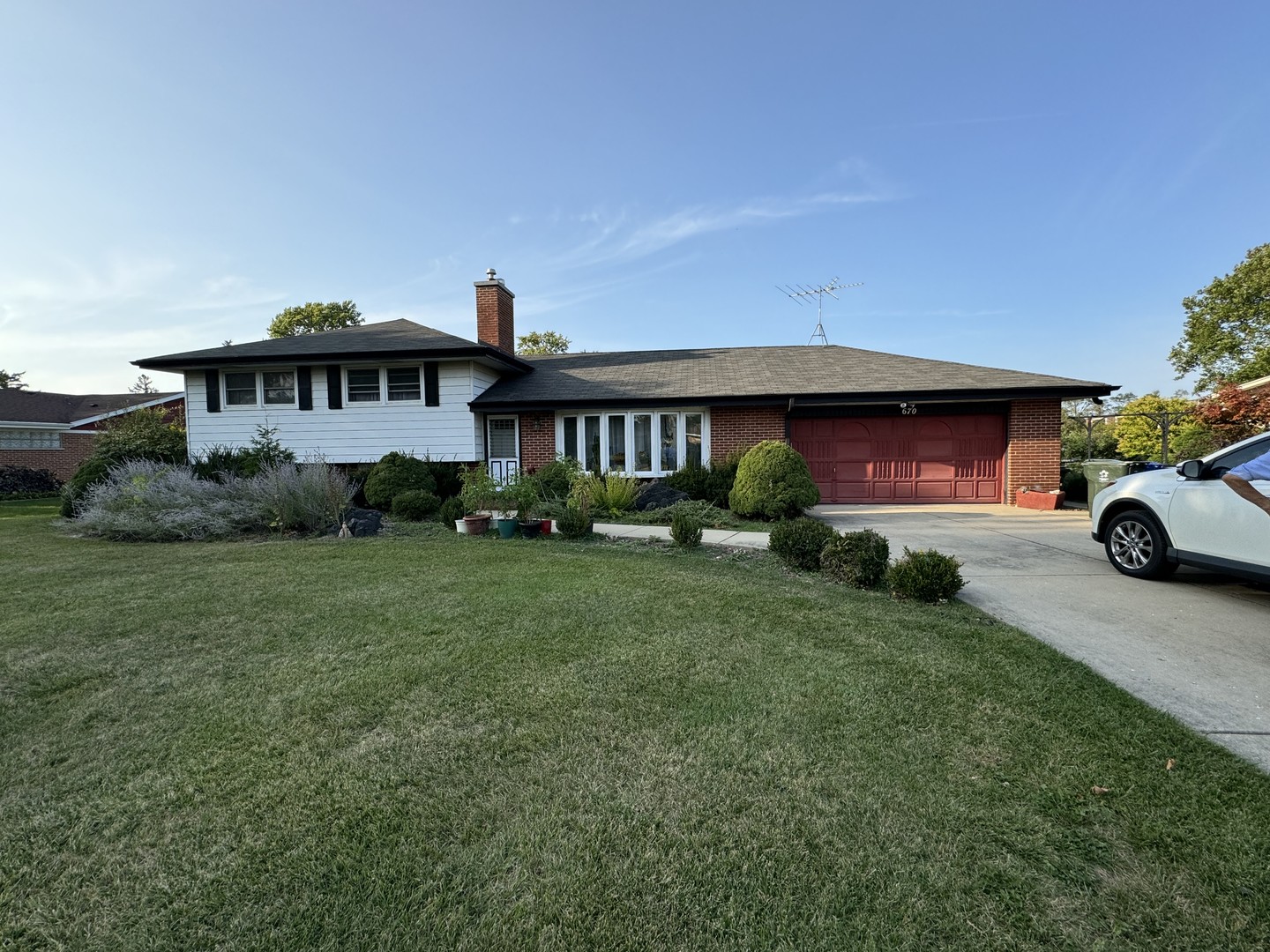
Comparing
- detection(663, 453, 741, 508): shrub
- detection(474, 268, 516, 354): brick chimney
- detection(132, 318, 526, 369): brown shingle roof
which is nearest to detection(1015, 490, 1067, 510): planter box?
detection(663, 453, 741, 508): shrub

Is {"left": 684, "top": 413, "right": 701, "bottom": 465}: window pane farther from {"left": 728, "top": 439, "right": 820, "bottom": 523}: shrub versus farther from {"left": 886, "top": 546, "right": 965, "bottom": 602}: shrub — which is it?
{"left": 886, "top": 546, "right": 965, "bottom": 602}: shrub

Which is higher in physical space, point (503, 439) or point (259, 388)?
point (259, 388)

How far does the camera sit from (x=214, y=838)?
2014mm

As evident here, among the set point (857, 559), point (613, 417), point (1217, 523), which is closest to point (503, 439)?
point (613, 417)

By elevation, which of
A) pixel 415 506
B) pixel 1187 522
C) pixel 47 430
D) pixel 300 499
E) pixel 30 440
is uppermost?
pixel 47 430

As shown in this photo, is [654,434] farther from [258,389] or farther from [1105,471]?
[258,389]

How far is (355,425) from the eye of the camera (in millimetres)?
13734

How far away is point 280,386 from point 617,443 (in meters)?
8.37

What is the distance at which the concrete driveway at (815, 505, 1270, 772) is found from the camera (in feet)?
10.3

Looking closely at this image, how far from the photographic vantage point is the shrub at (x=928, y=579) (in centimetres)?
501

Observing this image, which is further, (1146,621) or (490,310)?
(490,310)

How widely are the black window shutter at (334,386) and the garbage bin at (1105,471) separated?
51.3 feet

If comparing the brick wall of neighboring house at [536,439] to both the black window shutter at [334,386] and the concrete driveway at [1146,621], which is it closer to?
the black window shutter at [334,386]

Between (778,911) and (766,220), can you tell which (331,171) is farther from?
(778,911)
